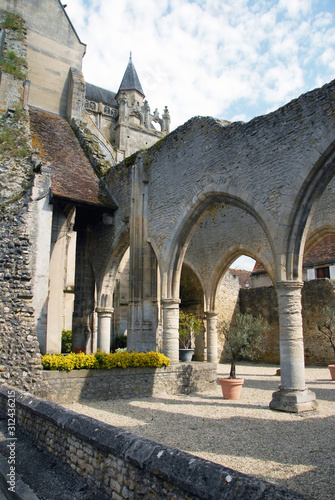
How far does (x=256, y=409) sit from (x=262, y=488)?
5010mm

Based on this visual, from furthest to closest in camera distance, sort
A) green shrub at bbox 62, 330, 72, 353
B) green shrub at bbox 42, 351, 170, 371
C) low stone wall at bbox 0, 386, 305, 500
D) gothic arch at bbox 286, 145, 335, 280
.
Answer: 1. green shrub at bbox 62, 330, 72, 353
2. green shrub at bbox 42, 351, 170, 371
3. gothic arch at bbox 286, 145, 335, 280
4. low stone wall at bbox 0, 386, 305, 500

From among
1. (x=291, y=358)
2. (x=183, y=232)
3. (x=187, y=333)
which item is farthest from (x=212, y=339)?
(x=291, y=358)

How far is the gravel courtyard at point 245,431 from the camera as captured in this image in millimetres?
3570

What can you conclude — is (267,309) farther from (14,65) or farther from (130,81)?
Result: (130,81)

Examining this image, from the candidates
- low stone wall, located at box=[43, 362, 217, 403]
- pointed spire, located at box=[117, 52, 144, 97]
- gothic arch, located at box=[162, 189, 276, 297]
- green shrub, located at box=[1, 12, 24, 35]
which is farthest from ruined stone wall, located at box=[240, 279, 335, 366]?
pointed spire, located at box=[117, 52, 144, 97]

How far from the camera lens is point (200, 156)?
8.79 metres

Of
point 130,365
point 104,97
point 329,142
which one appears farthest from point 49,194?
point 104,97

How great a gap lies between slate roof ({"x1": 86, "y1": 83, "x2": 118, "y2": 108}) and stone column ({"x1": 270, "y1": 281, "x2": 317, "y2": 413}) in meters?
27.5

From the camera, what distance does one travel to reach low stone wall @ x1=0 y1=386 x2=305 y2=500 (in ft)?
6.14

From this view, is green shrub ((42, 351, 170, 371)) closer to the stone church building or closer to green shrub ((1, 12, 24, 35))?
the stone church building

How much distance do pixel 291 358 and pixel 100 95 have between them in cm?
2996

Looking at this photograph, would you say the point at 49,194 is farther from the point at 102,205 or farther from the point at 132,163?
the point at 132,163

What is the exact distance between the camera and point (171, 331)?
9000 mm

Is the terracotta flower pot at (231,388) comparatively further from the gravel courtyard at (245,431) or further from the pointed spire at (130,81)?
the pointed spire at (130,81)
